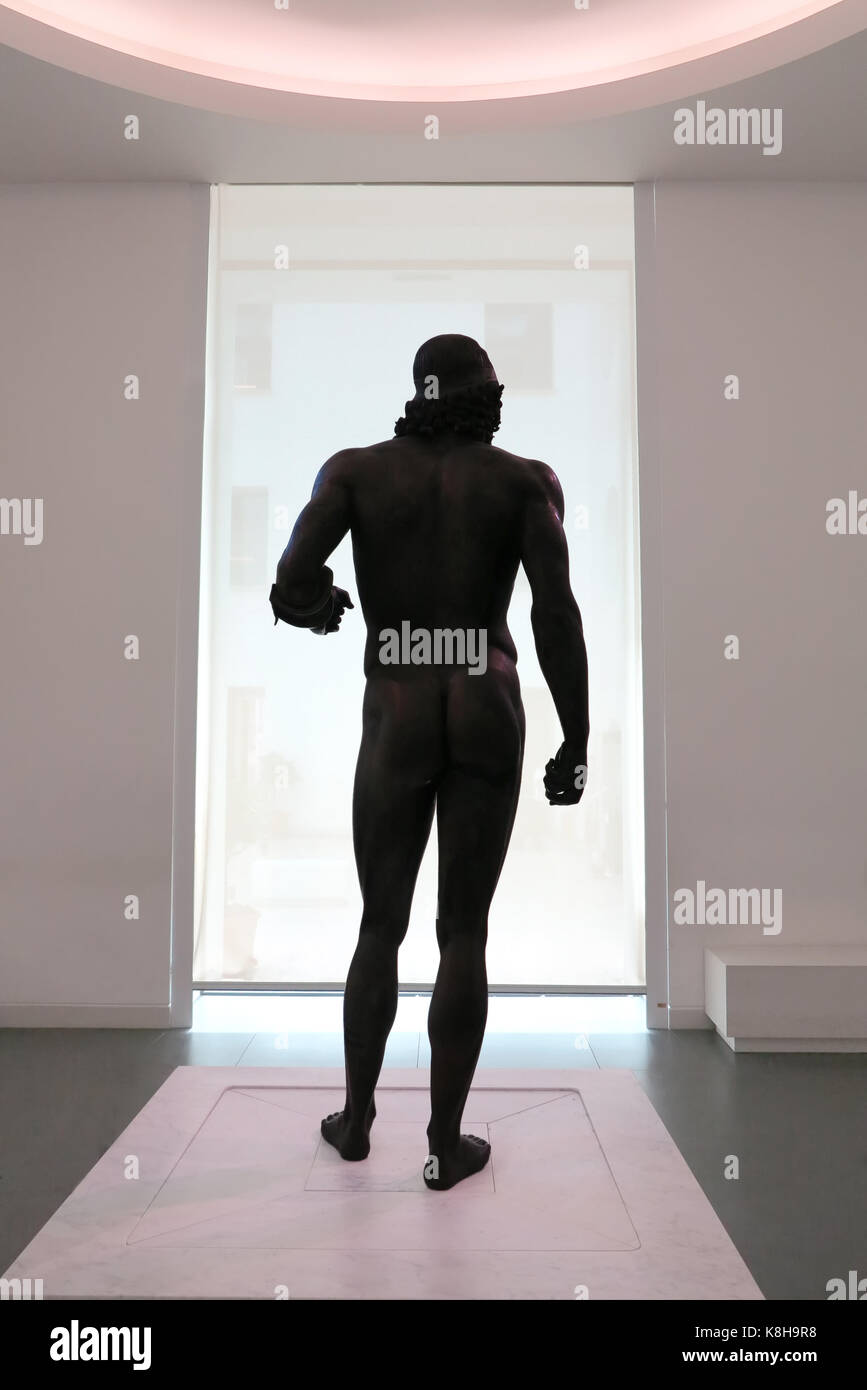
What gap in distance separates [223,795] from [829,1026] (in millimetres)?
2800

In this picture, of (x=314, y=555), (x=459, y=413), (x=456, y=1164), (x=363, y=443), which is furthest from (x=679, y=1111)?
(x=363, y=443)

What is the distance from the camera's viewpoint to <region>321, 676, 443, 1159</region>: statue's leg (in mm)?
2723

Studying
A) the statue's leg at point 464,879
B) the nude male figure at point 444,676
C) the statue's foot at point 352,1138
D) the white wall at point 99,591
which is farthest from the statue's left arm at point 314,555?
the white wall at point 99,591

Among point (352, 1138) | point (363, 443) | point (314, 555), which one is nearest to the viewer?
point (314, 555)

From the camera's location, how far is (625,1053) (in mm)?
4297

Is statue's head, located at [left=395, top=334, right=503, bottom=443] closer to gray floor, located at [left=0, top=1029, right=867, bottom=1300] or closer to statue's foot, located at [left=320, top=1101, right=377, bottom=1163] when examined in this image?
statue's foot, located at [left=320, top=1101, right=377, bottom=1163]

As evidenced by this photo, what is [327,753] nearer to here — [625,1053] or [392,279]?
[625,1053]

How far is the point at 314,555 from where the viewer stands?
270 centimetres

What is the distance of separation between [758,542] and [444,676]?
2.61m

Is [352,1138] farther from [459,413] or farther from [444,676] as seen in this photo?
[459,413]

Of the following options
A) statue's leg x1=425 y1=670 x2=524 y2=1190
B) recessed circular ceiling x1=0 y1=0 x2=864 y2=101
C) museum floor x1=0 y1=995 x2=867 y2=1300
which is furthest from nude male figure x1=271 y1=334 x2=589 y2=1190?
recessed circular ceiling x1=0 y1=0 x2=864 y2=101

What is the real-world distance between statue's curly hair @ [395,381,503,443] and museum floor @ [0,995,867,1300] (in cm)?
195

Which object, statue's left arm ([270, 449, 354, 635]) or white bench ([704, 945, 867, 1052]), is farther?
white bench ([704, 945, 867, 1052])
